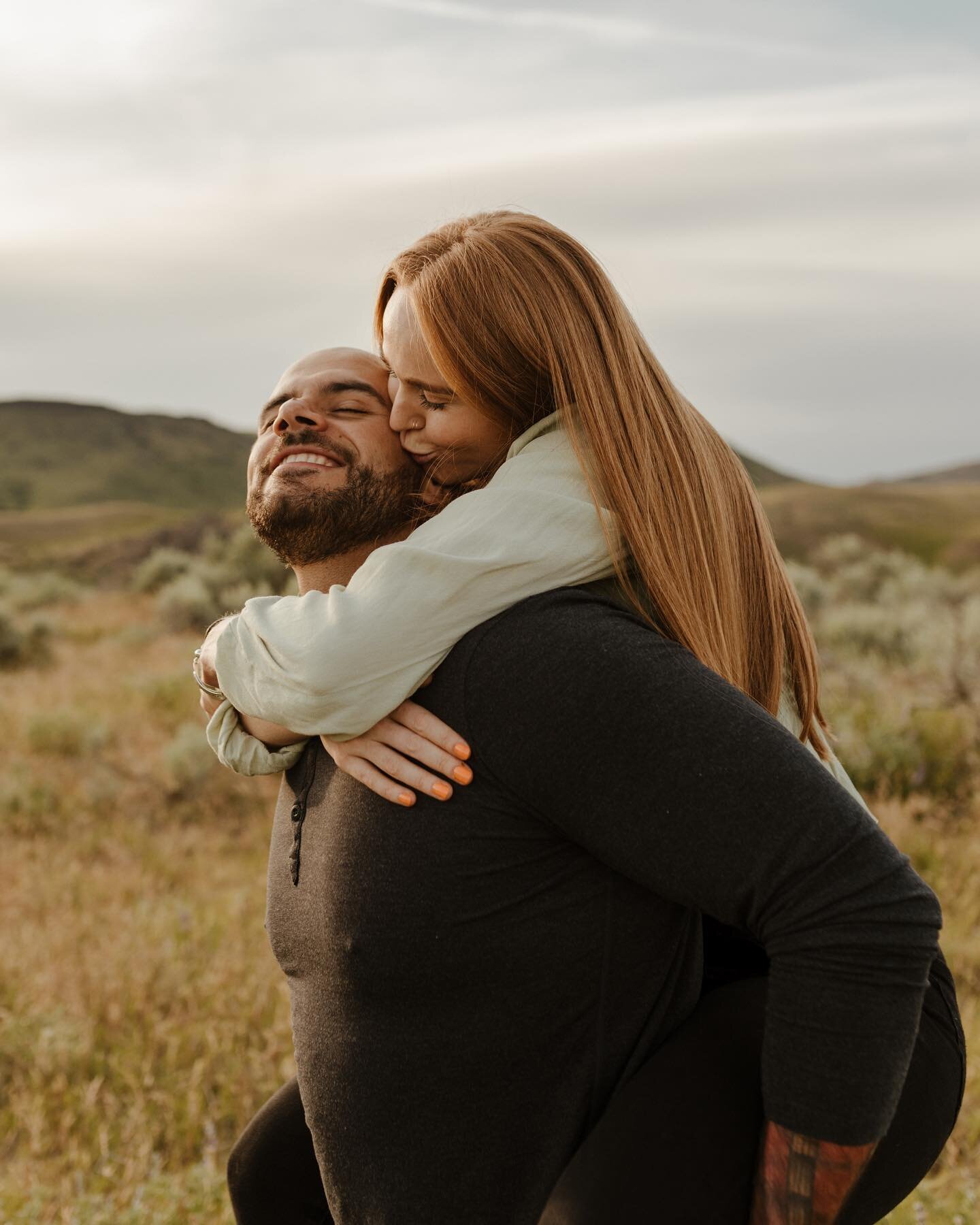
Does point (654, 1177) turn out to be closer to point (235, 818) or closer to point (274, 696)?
point (274, 696)

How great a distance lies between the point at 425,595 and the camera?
157 cm

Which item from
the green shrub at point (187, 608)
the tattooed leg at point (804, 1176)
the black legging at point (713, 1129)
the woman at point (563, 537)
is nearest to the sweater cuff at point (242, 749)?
the woman at point (563, 537)

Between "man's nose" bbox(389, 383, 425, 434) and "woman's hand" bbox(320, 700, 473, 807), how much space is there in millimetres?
664

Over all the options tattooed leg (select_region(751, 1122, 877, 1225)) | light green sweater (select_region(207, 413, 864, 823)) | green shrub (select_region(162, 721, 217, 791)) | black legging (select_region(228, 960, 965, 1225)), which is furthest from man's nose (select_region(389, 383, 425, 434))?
green shrub (select_region(162, 721, 217, 791))

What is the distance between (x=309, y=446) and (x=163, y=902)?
3.49 metres

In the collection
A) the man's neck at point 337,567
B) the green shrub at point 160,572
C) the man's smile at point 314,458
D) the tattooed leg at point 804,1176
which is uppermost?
the man's smile at point 314,458

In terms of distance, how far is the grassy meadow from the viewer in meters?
3.28

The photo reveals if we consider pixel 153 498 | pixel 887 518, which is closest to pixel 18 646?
pixel 887 518

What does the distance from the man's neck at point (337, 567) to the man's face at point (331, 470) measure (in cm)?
1

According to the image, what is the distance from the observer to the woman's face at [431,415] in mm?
1964

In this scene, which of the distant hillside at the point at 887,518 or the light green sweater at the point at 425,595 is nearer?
the light green sweater at the point at 425,595

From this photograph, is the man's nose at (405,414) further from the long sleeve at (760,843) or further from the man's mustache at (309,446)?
the long sleeve at (760,843)

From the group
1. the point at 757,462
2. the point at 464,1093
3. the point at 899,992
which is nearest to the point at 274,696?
the point at 464,1093

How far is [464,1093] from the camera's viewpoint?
1610 mm
